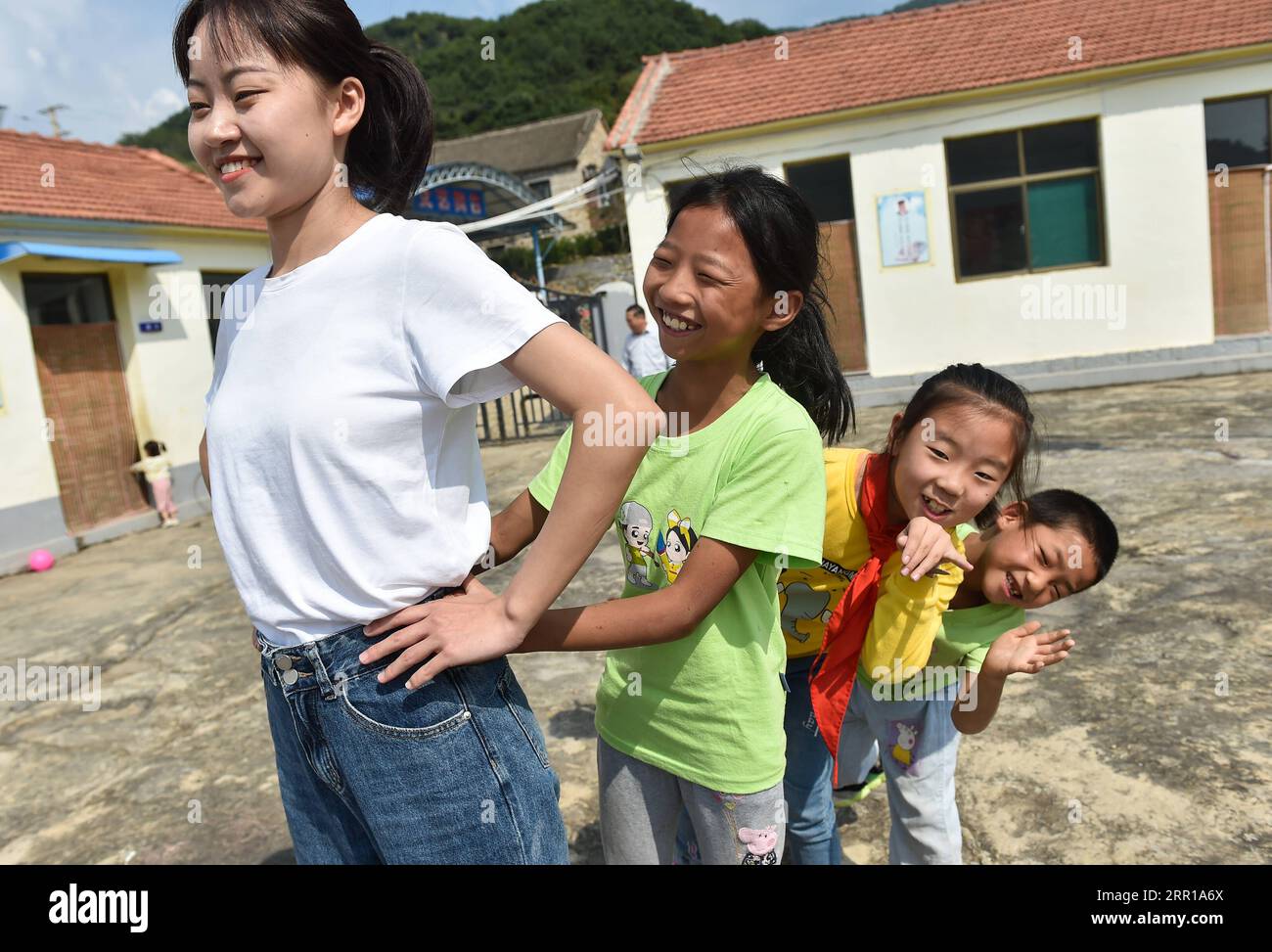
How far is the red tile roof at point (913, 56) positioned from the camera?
1032 cm

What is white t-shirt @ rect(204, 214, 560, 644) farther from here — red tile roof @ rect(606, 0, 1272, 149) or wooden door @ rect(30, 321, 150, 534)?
red tile roof @ rect(606, 0, 1272, 149)

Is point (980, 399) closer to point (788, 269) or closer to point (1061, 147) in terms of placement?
point (788, 269)

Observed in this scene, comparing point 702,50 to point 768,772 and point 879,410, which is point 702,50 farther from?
point 768,772

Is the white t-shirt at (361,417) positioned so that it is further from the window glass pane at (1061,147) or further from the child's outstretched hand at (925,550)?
the window glass pane at (1061,147)

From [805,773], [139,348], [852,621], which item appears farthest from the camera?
[139,348]

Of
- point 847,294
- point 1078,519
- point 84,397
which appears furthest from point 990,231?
point 1078,519

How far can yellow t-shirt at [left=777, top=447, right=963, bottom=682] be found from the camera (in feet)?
5.31

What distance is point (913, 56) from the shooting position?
11.4 metres

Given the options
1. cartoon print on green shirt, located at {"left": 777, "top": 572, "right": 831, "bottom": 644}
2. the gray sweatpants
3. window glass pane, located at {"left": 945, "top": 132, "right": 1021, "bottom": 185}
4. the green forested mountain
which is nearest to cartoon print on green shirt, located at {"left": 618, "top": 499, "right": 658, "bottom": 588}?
the gray sweatpants

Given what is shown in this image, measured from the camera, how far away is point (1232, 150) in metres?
10.5

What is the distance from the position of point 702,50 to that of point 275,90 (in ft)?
42.7

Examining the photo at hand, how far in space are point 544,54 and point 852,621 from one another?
154ft
